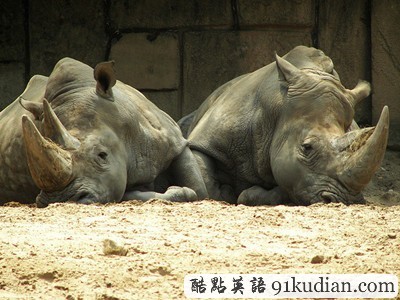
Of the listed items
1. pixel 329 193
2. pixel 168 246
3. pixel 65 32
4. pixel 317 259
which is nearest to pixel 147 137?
pixel 329 193

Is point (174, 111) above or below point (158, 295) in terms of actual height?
below

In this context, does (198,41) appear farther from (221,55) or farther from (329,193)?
(329,193)

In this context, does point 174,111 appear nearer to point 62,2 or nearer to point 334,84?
point 62,2

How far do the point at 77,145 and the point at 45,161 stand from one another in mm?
437

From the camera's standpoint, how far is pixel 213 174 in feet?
36.1

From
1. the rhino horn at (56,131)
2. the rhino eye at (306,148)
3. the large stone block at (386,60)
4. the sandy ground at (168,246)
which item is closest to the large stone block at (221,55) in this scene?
the large stone block at (386,60)

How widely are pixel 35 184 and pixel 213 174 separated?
73.9 inches

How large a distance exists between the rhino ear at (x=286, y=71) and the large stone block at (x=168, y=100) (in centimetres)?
258

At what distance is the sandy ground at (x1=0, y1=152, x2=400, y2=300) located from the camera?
5914 millimetres

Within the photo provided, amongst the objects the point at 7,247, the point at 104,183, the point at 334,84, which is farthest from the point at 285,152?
the point at 7,247

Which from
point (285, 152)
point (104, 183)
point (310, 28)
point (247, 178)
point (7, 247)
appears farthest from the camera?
point (310, 28)

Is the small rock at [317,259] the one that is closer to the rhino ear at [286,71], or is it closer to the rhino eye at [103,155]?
the rhino eye at [103,155]

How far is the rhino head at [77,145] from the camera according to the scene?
886cm

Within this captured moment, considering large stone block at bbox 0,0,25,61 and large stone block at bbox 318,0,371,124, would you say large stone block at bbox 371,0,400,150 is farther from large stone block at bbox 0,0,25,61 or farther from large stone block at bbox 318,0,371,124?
large stone block at bbox 0,0,25,61
